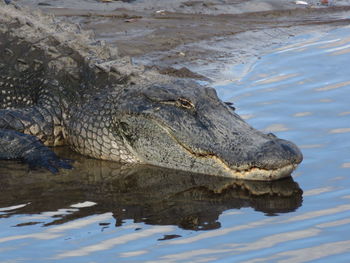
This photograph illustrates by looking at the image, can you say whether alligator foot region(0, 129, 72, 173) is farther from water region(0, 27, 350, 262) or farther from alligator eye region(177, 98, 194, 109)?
alligator eye region(177, 98, 194, 109)

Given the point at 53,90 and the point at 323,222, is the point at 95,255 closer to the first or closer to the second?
the point at 323,222

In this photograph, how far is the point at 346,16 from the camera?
522 inches

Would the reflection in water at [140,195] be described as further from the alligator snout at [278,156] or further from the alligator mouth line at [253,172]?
the alligator snout at [278,156]

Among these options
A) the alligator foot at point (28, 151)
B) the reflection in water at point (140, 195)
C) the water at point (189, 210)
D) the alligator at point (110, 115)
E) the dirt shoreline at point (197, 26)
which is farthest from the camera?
the dirt shoreline at point (197, 26)

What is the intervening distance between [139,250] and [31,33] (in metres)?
3.55

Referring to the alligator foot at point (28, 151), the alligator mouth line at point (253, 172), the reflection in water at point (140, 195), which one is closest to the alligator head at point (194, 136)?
the alligator mouth line at point (253, 172)

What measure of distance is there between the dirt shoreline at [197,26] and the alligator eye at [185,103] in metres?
2.76

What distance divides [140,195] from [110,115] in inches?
45.1

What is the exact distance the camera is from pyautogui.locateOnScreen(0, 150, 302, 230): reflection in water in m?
5.53

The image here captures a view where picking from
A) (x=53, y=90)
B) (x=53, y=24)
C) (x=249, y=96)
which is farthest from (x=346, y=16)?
(x=53, y=90)

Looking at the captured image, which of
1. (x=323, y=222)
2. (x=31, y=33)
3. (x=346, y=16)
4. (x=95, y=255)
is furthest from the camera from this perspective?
(x=346, y=16)

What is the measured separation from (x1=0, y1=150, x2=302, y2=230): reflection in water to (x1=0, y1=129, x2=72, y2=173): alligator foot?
87 millimetres

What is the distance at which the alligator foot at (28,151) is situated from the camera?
6570 millimetres

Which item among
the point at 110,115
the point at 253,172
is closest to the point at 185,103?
the point at 110,115
